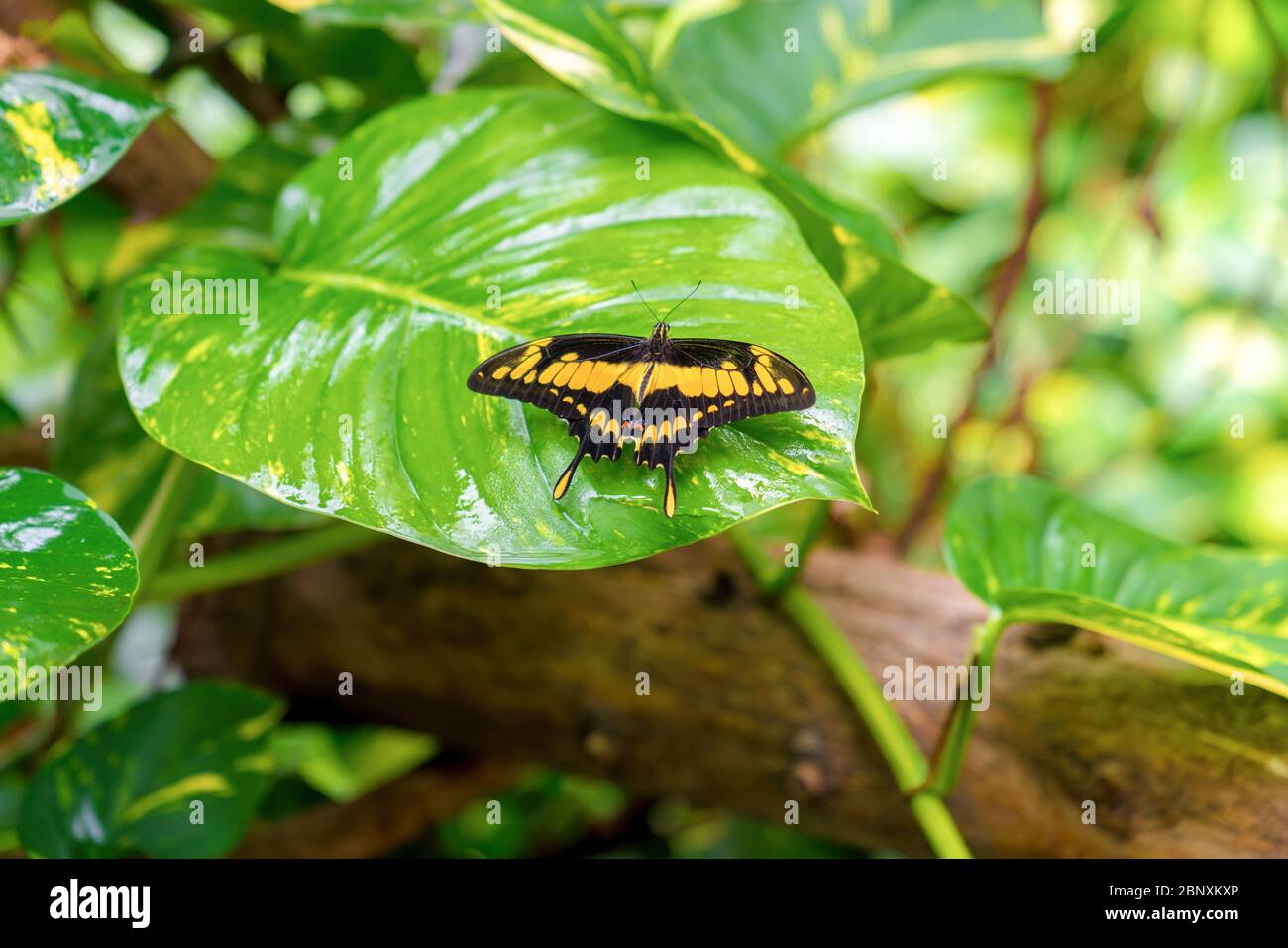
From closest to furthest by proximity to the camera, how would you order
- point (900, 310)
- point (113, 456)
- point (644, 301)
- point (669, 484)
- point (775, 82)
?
point (669, 484), point (644, 301), point (900, 310), point (113, 456), point (775, 82)

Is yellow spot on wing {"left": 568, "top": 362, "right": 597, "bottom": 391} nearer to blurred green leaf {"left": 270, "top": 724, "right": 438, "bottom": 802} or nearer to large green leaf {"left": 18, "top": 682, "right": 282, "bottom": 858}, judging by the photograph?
large green leaf {"left": 18, "top": 682, "right": 282, "bottom": 858}

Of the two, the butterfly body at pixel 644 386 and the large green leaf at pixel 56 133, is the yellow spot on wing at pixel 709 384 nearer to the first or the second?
the butterfly body at pixel 644 386

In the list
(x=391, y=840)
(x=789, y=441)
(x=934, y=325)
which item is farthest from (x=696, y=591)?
(x=391, y=840)

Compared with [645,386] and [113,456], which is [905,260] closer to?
[645,386]

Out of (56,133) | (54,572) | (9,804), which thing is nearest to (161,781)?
(9,804)

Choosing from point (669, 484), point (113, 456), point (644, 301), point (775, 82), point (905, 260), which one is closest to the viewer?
point (669, 484)

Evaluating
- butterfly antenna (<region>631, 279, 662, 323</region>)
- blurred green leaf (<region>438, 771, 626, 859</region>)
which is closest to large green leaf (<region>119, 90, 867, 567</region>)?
butterfly antenna (<region>631, 279, 662, 323</region>)

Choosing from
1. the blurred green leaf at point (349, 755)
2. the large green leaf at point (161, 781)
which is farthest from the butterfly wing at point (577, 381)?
the blurred green leaf at point (349, 755)

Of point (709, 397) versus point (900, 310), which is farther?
point (900, 310)
